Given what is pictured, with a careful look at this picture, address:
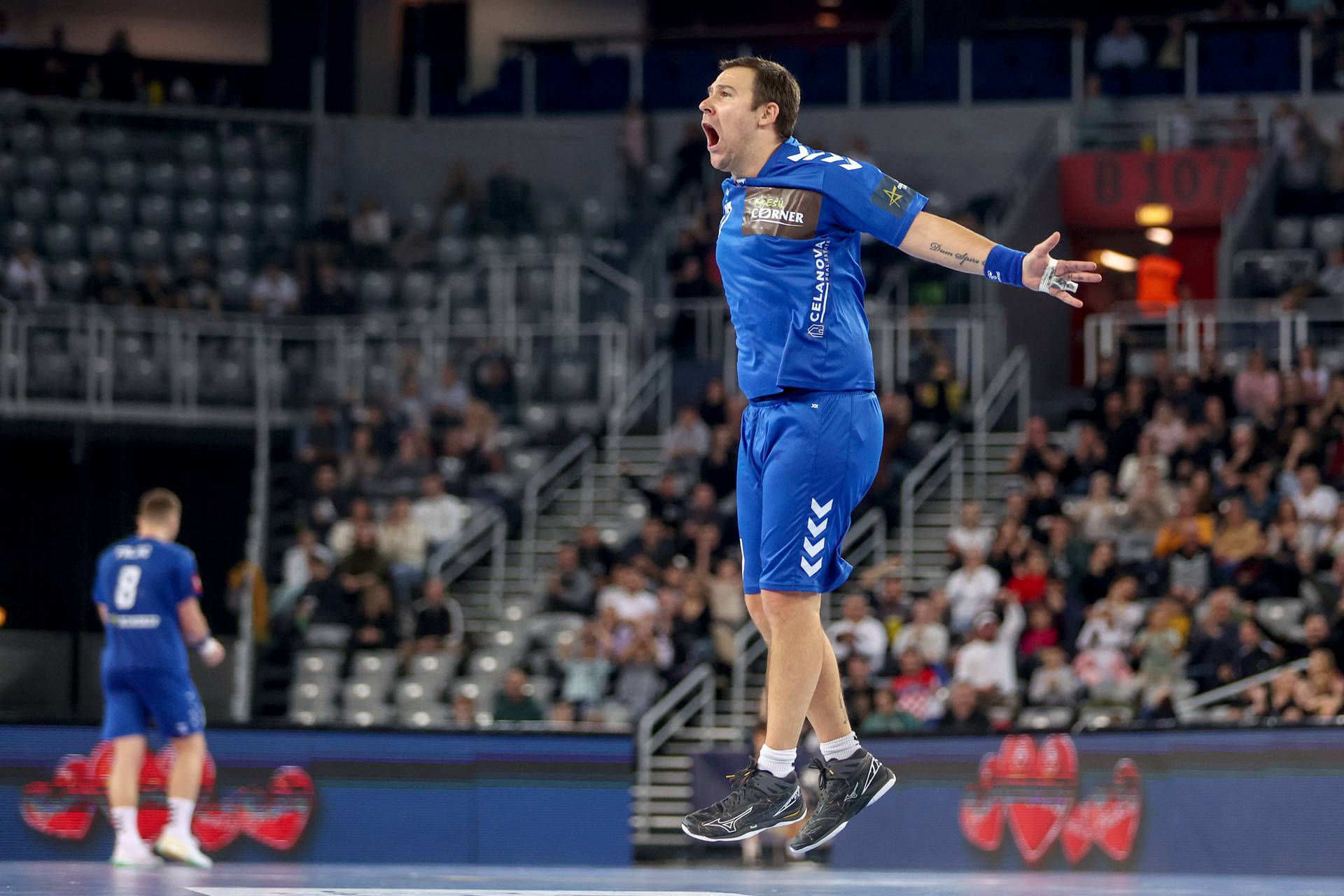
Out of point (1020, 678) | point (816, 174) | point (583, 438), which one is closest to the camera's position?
point (816, 174)

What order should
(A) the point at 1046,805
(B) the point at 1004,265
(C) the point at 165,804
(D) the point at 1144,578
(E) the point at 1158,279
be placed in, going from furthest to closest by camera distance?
(E) the point at 1158,279, (D) the point at 1144,578, (C) the point at 165,804, (A) the point at 1046,805, (B) the point at 1004,265

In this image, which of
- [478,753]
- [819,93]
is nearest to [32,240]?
[819,93]

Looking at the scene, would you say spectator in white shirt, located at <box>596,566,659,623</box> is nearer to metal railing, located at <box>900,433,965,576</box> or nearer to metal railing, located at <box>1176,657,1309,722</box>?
metal railing, located at <box>900,433,965,576</box>

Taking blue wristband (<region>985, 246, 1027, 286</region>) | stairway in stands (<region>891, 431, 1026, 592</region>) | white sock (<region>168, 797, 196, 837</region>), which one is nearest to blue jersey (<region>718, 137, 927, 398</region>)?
blue wristband (<region>985, 246, 1027, 286</region>)

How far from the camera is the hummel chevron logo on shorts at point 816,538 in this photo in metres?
6.14

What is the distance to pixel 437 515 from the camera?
19141 mm

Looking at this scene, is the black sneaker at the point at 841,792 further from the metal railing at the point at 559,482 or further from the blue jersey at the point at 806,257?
the metal railing at the point at 559,482

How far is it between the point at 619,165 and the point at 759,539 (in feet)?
65.1

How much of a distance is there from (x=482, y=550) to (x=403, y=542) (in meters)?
1.13

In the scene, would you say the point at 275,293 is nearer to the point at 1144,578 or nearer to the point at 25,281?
the point at 25,281

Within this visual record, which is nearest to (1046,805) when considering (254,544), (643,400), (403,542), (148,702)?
(148,702)

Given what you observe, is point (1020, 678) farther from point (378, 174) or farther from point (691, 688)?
point (378, 174)

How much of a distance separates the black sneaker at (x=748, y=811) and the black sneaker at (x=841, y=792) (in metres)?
0.09

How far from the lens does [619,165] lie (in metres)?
25.7
